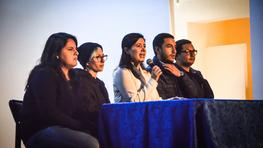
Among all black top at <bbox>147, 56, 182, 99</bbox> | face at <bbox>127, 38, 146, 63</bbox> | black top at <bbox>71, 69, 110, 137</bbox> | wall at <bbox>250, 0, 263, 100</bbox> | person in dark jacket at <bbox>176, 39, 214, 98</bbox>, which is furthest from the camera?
wall at <bbox>250, 0, 263, 100</bbox>

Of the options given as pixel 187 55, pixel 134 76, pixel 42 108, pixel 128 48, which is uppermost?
pixel 128 48

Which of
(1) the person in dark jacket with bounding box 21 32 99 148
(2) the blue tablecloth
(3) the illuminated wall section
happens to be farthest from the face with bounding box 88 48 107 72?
(3) the illuminated wall section

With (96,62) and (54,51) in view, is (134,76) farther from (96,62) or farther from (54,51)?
(54,51)

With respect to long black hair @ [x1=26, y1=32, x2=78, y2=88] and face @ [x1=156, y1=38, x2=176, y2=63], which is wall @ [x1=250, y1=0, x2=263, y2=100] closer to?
face @ [x1=156, y1=38, x2=176, y2=63]

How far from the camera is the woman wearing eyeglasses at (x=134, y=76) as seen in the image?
10.2 ft

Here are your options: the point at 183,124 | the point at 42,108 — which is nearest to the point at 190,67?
the point at 183,124

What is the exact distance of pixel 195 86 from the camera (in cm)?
371

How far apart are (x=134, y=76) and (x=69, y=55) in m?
0.54

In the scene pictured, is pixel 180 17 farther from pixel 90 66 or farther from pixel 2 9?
pixel 2 9

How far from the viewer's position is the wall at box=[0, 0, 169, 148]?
3.29 m

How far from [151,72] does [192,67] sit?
0.79 m

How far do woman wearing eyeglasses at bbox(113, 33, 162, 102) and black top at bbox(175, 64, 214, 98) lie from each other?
0.37 metres

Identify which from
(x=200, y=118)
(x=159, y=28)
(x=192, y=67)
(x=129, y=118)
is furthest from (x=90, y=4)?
(x=200, y=118)

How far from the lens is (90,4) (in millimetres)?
3604
